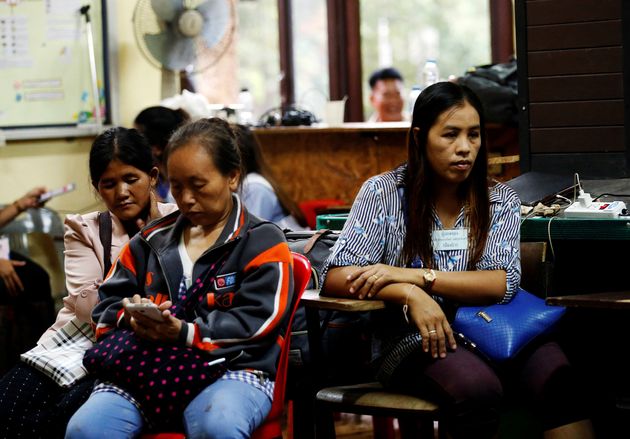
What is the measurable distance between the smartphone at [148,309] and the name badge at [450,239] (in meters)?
0.86

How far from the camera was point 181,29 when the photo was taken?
614 centimetres

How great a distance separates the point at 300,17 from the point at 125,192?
5361 millimetres

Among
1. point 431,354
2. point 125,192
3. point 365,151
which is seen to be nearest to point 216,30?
point 365,151

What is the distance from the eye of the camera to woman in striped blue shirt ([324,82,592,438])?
273 cm

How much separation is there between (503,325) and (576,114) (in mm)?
1552

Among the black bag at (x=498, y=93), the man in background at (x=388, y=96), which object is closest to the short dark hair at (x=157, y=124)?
the black bag at (x=498, y=93)

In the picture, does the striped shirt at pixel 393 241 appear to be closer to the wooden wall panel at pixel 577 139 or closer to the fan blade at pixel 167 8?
the wooden wall panel at pixel 577 139

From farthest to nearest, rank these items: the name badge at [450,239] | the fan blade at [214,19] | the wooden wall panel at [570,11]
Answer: the fan blade at [214,19], the wooden wall panel at [570,11], the name badge at [450,239]

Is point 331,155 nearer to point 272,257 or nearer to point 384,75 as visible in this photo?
point 384,75

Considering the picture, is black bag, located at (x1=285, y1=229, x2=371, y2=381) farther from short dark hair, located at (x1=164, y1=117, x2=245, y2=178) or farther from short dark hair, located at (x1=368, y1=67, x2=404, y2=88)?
short dark hair, located at (x1=368, y1=67, x2=404, y2=88)

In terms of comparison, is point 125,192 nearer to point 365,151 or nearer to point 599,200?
point 599,200

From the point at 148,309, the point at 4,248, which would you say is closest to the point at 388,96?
the point at 4,248

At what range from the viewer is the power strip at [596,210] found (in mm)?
3148

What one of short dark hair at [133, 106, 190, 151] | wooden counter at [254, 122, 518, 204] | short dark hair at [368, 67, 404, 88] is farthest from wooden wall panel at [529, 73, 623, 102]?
short dark hair at [368, 67, 404, 88]
